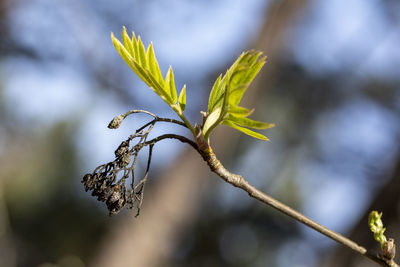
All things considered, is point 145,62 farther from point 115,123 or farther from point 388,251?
point 388,251

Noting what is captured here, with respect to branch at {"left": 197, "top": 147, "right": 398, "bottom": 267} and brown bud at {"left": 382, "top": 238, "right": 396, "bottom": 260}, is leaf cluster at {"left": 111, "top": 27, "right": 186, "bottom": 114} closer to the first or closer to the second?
branch at {"left": 197, "top": 147, "right": 398, "bottom": 267}

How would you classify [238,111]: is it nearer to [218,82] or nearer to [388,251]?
[218,82]

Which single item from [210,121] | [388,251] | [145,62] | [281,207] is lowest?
[388,251]

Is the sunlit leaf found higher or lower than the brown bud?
Answer: higher

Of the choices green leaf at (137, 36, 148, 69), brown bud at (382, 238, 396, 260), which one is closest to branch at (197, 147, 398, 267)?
brown bud at (382, 238, 396, 260)

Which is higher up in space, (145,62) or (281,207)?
(145,62)

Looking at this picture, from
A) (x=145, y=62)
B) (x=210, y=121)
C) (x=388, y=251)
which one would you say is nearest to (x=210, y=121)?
(x=210, y=121)

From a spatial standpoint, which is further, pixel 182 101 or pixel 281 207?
pixel 182 101

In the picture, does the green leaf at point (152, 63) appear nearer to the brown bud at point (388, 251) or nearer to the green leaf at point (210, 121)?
the green leaf at point (210, 121)

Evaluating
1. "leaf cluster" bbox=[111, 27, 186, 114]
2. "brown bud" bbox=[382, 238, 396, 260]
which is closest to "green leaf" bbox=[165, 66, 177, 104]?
"leaf cluster" bbox=[111, 27, 186, 114]

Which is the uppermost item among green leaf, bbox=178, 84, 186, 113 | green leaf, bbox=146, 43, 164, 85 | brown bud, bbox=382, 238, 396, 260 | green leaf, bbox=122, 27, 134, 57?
green leaf, bbox=122, 27, 134, 57

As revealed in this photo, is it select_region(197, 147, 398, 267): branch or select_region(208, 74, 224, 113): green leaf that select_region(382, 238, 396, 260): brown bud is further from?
select_region(208, 74, 224, 113): green leaf
